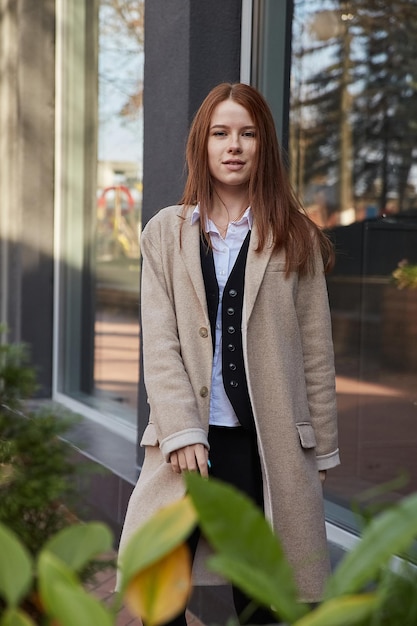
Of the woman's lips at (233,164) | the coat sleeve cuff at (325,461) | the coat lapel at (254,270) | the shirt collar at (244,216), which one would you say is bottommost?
the coat sleeve cuff at (325,461)

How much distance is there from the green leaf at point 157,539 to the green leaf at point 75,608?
3.3 inches

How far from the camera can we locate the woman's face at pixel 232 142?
8.02 ft

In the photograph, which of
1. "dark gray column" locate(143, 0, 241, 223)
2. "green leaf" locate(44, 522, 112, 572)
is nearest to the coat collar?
"green leaf" locate(44, 522, 112, 572)

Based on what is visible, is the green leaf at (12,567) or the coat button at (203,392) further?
the coat button at (203,392)

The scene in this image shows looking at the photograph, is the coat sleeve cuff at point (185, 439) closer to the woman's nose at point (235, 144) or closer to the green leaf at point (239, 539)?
the woman's nose at point (235, 144)

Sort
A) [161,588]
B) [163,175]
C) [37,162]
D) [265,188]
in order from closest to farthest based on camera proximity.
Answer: [161,588] → [265,188] → [163,175] → [37,162]

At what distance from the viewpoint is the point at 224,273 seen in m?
2.46

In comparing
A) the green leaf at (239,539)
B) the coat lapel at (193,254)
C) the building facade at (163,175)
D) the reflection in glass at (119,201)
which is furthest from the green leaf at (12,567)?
the reflection in glass at (119,201)

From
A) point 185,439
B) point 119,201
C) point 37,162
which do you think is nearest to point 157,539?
point 185,439

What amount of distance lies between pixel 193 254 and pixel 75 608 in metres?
1.71

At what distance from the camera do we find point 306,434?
2.45 meters

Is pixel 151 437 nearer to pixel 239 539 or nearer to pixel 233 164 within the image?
pixel 233 164

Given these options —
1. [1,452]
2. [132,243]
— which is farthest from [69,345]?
[1,452]

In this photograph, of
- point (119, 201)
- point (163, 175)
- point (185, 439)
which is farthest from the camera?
point (119, 201)
